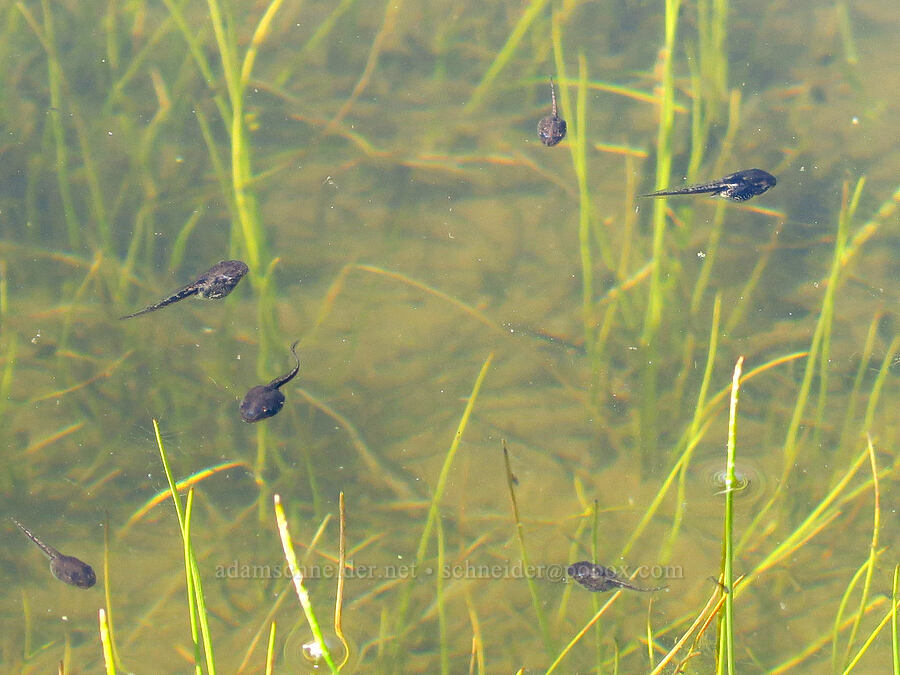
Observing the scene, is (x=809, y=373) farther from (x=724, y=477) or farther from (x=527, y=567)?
(x=527, y=567)

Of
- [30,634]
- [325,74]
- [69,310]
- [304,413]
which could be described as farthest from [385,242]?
[30,634]

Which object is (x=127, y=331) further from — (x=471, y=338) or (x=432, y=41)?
(x=432, y=41)

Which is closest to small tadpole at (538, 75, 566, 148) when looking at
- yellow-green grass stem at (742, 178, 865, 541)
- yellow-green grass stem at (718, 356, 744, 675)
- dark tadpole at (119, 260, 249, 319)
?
yellow-green grass stem at (742, 178, 865, 541)

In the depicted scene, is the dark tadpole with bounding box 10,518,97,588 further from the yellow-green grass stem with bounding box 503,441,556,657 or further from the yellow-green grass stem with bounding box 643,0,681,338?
the yellow-green grass stem with bounding box 643,0,681,338

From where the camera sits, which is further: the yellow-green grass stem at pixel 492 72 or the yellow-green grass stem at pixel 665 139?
the yellow-green grass stem at pixel 492 72

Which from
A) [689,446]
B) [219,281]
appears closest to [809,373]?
[689,446]

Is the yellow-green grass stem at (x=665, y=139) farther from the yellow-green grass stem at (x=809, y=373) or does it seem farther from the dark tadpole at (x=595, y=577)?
the dark tadpole at (x=595, y=577)

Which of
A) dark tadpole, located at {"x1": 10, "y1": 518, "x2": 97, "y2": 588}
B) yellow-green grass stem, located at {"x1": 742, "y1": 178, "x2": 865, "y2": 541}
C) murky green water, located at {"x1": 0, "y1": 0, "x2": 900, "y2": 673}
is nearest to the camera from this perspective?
yellow-green grass stem, located at {"x1": 742, "y1": 178, "x2": 865, "y2": 541}

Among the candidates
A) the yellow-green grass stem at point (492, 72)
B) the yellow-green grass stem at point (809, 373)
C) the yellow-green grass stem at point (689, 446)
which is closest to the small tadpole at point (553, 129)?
the yellow-green grass stem at point (492, 72)

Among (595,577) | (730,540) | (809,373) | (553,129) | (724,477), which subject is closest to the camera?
(730,540)
